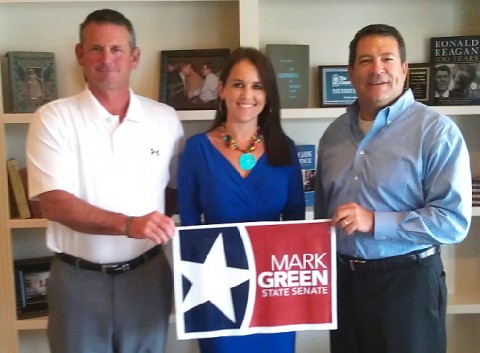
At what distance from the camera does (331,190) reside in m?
1.97

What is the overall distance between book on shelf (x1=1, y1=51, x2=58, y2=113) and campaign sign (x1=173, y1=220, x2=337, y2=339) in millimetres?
1289

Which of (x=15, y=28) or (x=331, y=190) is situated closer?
(x=331, y=190)

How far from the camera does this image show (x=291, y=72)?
272 centimetres

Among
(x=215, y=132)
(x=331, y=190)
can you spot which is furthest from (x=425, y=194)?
(x=215, y=132)

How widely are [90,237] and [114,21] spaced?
2.41ft

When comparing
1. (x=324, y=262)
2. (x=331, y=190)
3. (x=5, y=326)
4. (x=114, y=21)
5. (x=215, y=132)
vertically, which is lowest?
(x=5, y=326)

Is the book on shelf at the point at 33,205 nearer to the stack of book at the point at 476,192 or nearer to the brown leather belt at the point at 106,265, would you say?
→ the brown leather belt at the point at 106,265

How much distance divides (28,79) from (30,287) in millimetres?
1015

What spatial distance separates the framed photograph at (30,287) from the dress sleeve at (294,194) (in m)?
1.41

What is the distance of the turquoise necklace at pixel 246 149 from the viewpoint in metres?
1.91

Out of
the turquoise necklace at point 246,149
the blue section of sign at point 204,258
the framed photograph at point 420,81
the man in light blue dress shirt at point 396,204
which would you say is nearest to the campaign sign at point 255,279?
the blue section of sign at point 204,258

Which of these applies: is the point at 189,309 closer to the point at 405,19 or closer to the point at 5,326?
the point at 5,326

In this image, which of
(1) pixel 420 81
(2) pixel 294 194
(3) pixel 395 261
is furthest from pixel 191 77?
(3) pixel 395 261

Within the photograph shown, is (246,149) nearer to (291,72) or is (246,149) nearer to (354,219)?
(354,219)
